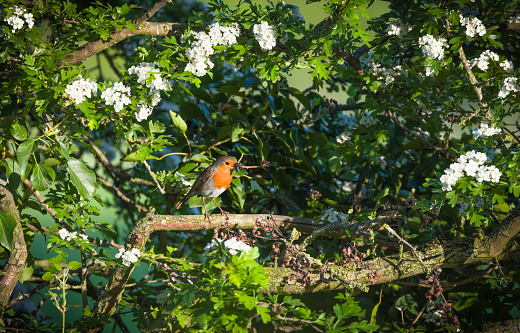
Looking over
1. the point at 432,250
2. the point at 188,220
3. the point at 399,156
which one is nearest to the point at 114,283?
the point at 188,220

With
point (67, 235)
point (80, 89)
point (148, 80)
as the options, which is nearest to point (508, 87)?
point (148, 80)

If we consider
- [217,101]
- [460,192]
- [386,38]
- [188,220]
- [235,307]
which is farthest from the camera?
[217,101]

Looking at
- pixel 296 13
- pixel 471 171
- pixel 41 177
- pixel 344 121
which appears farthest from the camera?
pixel 344 121

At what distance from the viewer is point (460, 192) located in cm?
161

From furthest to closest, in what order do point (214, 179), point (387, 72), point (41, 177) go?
1. point (387, 72)
2. point (214, 179)
3. point (41, 177)

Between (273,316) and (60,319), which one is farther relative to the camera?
(60,319)

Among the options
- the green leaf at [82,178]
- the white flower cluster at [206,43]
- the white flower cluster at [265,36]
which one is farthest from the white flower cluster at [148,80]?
the white flower cluster at [265,36]

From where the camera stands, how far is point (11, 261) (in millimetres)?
1761

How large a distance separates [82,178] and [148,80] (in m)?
0.46

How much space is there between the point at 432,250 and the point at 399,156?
3.47 feet

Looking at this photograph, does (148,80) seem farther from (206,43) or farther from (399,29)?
(399,29)

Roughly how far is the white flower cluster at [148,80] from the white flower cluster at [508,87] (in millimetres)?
1321

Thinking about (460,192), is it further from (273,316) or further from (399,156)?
(399,156)

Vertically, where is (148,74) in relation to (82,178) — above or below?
above
